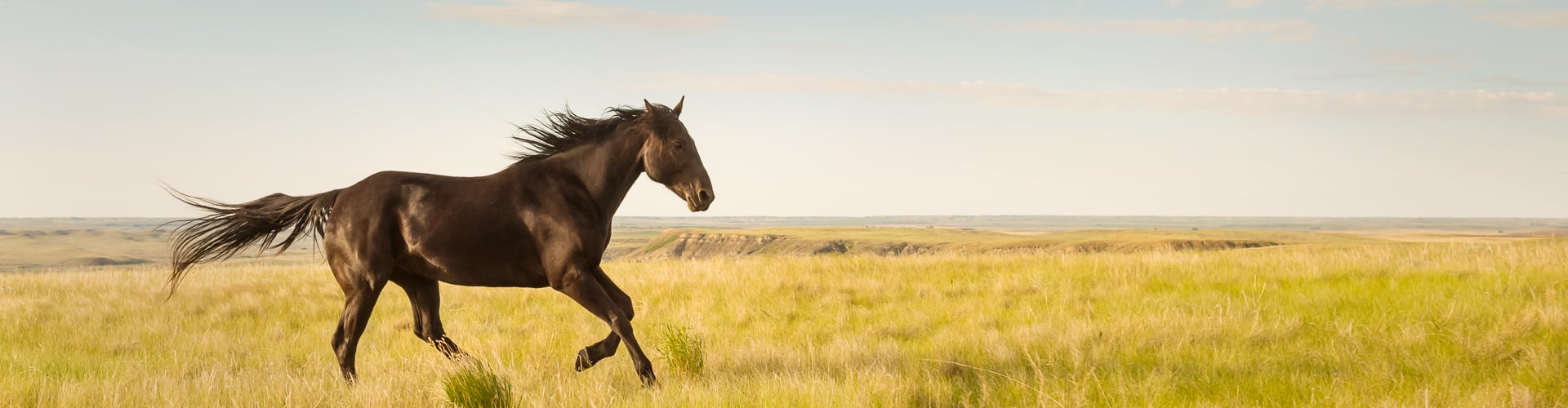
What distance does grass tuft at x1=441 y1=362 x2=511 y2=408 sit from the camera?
5.39 m

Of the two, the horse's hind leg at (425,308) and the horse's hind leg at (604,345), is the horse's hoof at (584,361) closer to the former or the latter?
the horse's hind leg at (604,345)

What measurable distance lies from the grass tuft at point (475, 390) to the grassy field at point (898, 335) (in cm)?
6

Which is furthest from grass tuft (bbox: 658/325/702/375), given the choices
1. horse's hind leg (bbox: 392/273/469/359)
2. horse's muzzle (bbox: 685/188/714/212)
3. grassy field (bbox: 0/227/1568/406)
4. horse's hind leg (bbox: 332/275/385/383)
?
horse's hind leg (bbox: 332/275/385/383)

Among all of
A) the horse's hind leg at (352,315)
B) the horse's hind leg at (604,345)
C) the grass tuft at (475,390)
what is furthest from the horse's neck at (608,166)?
the horse's hind leg at (352,315)

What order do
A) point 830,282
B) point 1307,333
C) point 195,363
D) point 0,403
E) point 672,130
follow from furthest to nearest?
1. point 830,282
2. point 195,363
3. point 1307,333
4. point 672,130
5. point 0,403

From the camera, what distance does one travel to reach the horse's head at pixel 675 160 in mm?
5973

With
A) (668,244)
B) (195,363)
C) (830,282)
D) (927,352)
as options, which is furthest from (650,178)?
(668,244)

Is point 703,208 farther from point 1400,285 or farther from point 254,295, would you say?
point 254,295

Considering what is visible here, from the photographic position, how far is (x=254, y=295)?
12812 mm

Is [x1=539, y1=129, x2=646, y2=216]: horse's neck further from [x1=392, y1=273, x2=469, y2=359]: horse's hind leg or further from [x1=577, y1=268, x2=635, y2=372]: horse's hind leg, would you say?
[x1=392, y1=273, x2=469, y2=359]: horse's hind leg

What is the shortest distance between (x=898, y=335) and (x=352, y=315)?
4.71 meters

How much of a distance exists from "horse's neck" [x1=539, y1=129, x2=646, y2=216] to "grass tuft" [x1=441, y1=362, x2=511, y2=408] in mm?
1237

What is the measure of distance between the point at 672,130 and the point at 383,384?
2312 mm

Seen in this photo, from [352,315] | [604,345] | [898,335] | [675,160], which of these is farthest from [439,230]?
[898,335]
